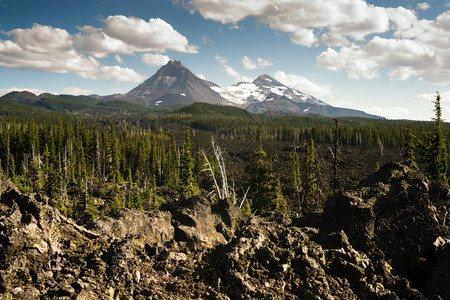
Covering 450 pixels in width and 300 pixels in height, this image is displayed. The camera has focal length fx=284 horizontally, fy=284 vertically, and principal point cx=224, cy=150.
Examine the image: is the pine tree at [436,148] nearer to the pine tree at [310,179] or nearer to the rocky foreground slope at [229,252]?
the pine tree at [310,179]

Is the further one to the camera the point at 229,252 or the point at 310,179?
the point at 310,179

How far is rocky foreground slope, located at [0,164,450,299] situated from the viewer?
7391mm

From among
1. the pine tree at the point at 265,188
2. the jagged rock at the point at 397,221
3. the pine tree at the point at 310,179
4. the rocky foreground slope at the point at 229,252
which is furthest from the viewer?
the pine tree at the point at 265,188

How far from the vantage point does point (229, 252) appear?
9.48 meters

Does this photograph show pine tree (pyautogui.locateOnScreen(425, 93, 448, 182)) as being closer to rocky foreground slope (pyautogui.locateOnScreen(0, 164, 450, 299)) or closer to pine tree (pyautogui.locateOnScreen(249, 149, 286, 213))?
pine tree (pyautogui.locateOnScreen(249, 149, 286, 213))

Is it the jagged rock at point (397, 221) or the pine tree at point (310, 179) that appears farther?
the pine tree at point (310, 179)

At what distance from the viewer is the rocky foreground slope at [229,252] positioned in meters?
7.39

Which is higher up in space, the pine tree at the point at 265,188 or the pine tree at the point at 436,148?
the pine tree at the point at 436,148

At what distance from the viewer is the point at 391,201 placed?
548 inches

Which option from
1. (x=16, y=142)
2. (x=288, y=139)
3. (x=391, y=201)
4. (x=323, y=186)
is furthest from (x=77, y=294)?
(x=288, y=139)

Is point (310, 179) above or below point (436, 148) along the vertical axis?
below

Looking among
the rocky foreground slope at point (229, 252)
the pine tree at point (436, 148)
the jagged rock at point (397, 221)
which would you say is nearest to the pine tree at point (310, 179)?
the pine tree at point (436, 148)

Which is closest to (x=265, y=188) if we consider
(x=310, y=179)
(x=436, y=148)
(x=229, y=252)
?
(x=310, y=179)

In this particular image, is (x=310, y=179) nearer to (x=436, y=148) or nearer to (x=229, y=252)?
(x=436, y=148)
